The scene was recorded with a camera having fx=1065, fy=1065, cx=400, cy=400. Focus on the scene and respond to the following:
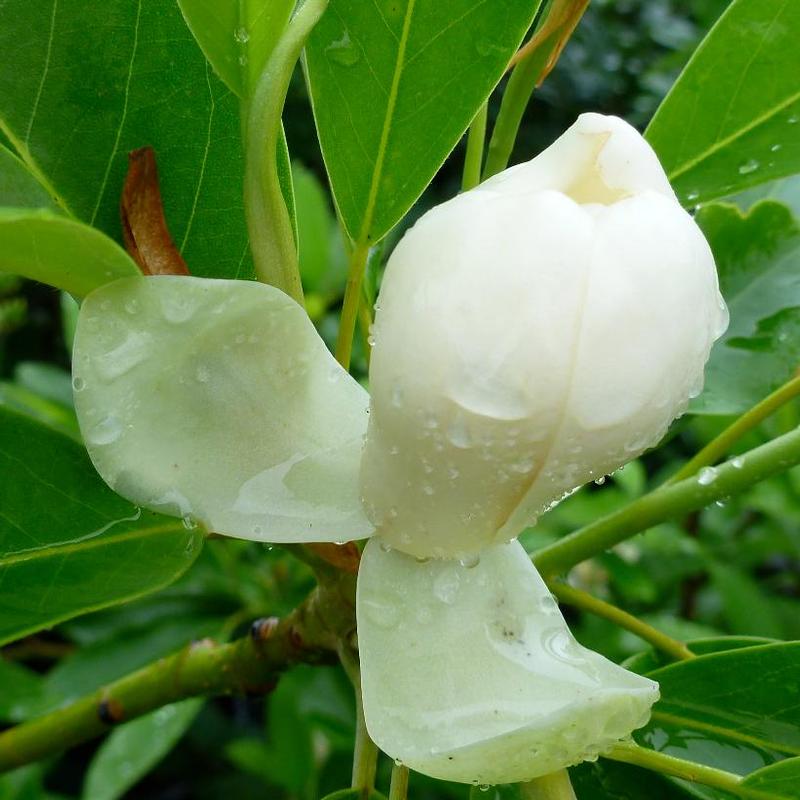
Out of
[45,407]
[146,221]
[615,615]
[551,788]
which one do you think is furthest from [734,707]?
[45,407]

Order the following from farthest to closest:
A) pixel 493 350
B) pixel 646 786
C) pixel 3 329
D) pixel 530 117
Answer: pixel 530 117 → pixel 3 329 → pixel 646 786 → pixel 493 350

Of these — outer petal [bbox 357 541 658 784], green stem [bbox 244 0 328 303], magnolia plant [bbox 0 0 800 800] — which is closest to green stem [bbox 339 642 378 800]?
magnolia plant [bbox 0 0 800 800]

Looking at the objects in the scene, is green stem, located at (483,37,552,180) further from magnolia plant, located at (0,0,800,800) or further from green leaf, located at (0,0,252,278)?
green leaf, located at (0,0,252,278)

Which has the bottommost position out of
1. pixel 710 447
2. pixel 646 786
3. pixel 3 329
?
pixel 3 329

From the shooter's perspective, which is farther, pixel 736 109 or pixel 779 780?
pixel 736 109

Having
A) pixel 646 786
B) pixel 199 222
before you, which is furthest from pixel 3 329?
pixel 646 786

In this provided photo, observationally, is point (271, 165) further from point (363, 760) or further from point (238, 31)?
point (363, 760)

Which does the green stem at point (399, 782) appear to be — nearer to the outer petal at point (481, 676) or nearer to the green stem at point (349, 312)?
the outer petal at point (481, 676)

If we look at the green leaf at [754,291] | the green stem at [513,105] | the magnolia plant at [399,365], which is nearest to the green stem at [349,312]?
the magnolia plant at [399,365]

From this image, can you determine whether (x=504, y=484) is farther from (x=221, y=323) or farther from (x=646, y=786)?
(x=646, y=786)
